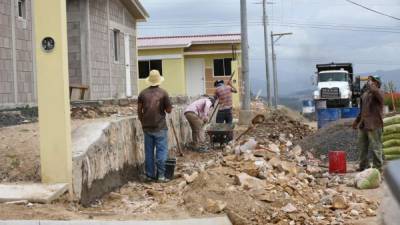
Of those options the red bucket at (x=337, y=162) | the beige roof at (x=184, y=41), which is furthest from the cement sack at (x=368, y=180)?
the beige roof at (x=184, y=41)

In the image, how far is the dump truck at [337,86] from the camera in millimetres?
32125

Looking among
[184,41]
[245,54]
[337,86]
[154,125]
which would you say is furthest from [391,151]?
[184,41]

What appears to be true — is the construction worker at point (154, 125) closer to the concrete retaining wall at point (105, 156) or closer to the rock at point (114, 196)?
the concrete retaining wall at point (105, 156)

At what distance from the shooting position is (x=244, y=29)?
25.1 m

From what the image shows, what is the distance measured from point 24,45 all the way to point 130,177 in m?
5.86

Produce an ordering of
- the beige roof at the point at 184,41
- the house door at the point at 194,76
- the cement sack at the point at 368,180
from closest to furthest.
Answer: the cement sack at the point at 368,180 → the beige roof at the point at 184,41 → the house door at the point at 194,76

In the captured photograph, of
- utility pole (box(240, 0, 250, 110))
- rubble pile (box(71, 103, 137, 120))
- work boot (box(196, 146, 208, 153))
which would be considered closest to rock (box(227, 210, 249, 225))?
rubble pile (box(71, 103, 137, 120))

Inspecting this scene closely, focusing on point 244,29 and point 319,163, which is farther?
point 244,29

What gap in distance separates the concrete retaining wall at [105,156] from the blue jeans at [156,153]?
0.36 meters

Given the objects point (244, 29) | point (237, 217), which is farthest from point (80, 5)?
point (237, 217)

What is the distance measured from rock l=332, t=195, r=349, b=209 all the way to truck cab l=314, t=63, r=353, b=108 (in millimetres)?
23831

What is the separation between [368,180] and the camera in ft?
33.0

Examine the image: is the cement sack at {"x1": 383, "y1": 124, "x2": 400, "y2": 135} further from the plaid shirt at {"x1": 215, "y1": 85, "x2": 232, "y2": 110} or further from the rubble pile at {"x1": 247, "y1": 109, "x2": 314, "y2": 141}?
the plaid shirt at {"x1": 215, "y1": 85, "x2": 232, "y2": 110}

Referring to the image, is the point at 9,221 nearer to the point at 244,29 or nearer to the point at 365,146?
the point at 365,146
